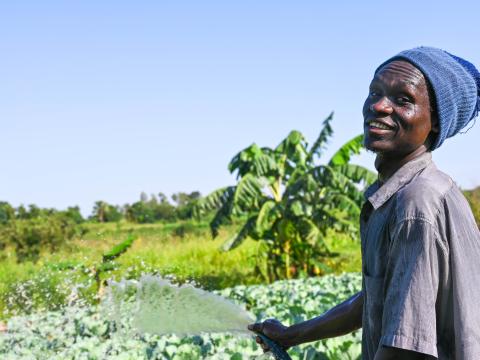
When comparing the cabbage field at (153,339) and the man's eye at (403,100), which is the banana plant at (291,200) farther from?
the man's eye at (403,100)

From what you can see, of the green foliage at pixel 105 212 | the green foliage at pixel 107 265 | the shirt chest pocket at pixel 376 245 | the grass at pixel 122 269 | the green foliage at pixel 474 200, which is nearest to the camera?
the shirt chest pocket at pixel 376 245

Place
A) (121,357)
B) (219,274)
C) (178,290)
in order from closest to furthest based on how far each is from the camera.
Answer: (178,290)
(121,357)
(219,274)

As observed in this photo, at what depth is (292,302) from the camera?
745 cm

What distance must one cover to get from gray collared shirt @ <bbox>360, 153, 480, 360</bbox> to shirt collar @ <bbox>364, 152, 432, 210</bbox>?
3 cm

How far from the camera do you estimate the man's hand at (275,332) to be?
1.99 meters

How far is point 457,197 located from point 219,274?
13.3 m

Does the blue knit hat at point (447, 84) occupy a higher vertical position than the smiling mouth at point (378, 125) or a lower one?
higher

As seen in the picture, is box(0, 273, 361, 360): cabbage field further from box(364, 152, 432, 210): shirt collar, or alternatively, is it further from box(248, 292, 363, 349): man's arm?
box(364, 152, 432, 210): shirt collar

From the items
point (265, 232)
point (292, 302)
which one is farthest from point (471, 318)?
point (265, 232)

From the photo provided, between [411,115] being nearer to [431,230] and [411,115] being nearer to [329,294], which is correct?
[431,230]

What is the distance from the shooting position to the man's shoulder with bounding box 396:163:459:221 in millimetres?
1359

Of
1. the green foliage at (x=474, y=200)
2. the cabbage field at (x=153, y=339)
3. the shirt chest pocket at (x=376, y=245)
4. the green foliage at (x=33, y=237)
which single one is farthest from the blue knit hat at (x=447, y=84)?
the green foliage at (x=33, y=237)

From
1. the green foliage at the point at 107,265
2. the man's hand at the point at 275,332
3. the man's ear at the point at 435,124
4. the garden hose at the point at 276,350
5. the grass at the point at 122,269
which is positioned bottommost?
the grass at the point at 122,269

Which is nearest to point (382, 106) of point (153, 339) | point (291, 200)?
point (153, 339)
